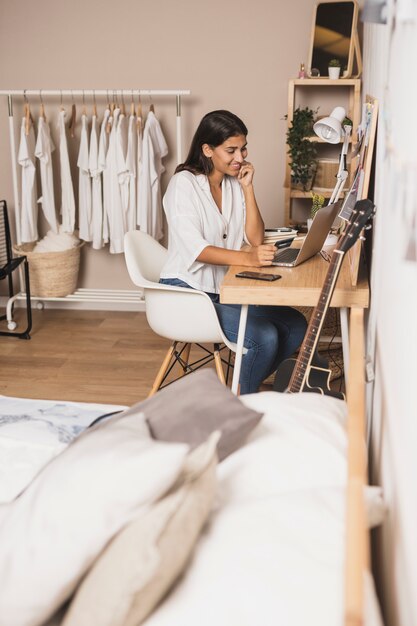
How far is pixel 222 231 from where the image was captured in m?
3.09

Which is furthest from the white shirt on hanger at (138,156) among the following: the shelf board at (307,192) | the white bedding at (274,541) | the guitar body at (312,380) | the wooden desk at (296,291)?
the white bedding at (274,541)

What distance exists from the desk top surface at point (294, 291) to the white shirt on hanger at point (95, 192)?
6.96 ft

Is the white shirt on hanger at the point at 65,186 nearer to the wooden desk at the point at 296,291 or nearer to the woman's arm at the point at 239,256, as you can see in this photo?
the woman's arm at the point at 239,256

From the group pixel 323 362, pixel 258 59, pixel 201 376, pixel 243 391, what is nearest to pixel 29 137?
pixel 258 59

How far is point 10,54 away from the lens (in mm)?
4719

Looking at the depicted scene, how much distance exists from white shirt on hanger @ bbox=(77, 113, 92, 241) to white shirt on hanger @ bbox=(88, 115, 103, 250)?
0.08 feet

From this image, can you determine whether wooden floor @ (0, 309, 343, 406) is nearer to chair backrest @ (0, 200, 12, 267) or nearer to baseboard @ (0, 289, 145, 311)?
baseboard @ (0, 289, 145, 311)

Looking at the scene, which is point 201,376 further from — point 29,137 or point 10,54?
point 10,54

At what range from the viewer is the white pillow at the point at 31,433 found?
162 cm

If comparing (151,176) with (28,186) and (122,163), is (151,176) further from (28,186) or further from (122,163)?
(28,186)

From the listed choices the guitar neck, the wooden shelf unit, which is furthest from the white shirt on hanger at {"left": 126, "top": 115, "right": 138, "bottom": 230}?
the guitar neck

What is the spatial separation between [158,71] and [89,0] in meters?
0.59

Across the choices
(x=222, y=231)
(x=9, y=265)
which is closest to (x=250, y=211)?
(x=222, y=231)

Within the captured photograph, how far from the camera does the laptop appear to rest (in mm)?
2516
